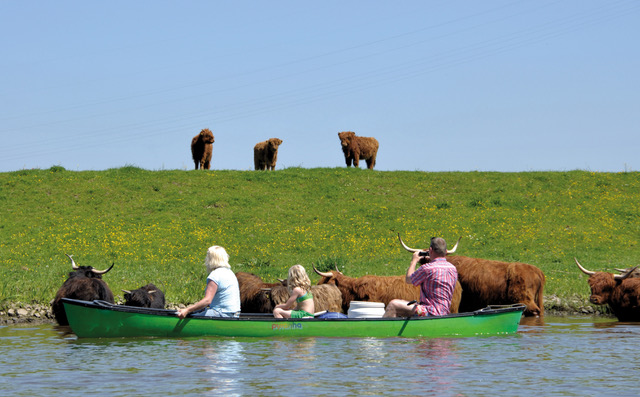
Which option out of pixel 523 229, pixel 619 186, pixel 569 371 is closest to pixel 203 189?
pixel 523 229

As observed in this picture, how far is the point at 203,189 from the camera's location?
42.7 m

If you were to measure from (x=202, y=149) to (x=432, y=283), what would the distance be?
123 feet

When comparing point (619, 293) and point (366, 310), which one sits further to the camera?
point (619, 293)

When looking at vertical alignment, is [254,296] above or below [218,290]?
below

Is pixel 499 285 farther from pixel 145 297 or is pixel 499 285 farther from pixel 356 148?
pixel 356 148

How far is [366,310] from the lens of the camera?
14.9m

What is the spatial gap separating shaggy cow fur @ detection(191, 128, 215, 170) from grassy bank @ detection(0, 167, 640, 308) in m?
3.75

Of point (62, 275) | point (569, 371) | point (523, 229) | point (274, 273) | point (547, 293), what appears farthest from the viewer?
point (523, 229)

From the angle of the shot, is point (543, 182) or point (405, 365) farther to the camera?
point (543, 182)

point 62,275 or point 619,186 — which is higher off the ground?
point 619,186

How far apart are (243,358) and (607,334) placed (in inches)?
295

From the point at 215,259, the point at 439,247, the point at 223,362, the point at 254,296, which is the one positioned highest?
the point at 439,247

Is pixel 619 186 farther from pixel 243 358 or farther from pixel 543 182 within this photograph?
pixel 243 358

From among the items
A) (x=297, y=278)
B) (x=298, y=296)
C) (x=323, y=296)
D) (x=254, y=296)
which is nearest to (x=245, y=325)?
(x=298, y=296)
